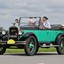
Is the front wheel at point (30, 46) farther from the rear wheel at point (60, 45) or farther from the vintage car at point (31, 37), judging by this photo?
the rear wheel at point (60, 45)

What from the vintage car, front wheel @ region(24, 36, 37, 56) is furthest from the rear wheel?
front wheel @ region(24, 36, 37, 56)

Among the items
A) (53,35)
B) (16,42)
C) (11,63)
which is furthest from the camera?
(53,35)

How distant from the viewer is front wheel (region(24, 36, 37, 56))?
18.4 m

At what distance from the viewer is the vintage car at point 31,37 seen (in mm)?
18417

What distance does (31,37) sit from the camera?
18.5 metres

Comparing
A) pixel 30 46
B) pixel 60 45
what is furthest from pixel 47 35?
pixel 30 46

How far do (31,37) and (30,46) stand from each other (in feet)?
1.47

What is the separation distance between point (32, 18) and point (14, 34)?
1.83 m

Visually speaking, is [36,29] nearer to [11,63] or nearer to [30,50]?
[30,50]

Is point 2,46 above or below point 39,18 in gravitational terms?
below

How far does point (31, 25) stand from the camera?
19516 mm

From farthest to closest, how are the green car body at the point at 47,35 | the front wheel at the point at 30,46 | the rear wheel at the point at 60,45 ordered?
the rear wheel at the point at 60,45, the green car body at the point at 47,35, the front wheel at the point at 30,46

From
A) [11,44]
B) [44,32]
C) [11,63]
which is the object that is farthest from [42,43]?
[11,63]

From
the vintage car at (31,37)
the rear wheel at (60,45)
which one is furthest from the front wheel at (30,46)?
the rear wheel at (60,45)
